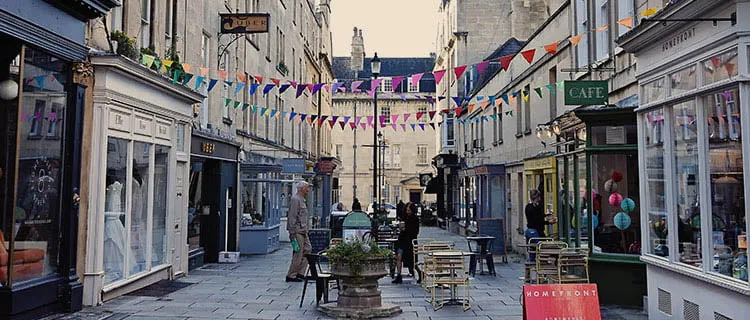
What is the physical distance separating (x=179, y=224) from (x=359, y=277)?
6011mm

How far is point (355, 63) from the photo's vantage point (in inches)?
2539

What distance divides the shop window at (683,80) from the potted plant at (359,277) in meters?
4.58

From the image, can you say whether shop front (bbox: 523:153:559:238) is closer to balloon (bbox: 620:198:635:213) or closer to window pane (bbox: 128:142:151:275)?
balloon (bbox: 620:198:635:213)

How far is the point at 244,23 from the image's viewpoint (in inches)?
658

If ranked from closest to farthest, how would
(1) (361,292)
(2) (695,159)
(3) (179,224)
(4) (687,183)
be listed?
(2) (695,159), (4) (687,183), (1) (361,292), (3) (179,224)

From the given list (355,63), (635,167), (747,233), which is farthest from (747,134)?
(355,63)

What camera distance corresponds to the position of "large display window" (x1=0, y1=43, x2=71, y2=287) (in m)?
8.06

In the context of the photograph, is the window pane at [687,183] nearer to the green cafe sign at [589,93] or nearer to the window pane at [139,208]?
the green cafe sign at [589,93]

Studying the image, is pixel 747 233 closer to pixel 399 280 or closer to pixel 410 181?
pixel 399 280

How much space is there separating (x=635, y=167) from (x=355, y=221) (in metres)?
7.06

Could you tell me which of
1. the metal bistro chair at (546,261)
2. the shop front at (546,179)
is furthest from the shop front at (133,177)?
the shop front at (546,179)

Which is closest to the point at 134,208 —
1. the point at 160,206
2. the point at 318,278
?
the point at 160,206

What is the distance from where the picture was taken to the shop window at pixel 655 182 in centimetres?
876

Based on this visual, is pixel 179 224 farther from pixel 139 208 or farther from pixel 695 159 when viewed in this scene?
pixel 695 159
